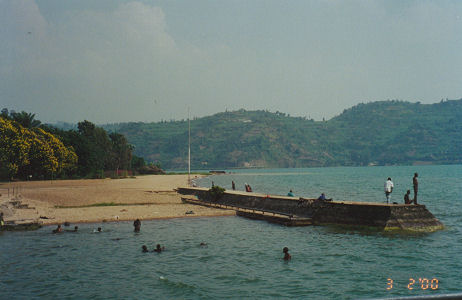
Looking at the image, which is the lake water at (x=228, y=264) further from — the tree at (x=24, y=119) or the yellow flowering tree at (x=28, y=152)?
the tree at (x=24, y=119)

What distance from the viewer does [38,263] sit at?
64.3ft

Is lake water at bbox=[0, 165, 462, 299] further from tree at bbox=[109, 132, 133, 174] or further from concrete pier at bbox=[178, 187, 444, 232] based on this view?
tree at bbox=[109, 132, 133, 174]

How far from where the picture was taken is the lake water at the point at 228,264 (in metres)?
15.5

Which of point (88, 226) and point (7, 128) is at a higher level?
point (7, 128)

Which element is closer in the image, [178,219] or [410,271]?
→ [410,271]

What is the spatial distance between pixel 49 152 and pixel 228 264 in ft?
206

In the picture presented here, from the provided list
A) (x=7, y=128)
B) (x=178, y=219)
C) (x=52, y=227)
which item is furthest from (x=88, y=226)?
(x=7, y=128)

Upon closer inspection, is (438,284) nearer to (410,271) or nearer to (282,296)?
(410,271)

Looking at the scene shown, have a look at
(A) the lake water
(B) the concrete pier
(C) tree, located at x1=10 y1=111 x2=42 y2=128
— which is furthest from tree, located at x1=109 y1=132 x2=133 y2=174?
(A) the lake water

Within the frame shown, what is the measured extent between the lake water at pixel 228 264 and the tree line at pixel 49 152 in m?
43.2

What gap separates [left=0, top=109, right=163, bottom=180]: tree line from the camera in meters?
65.9

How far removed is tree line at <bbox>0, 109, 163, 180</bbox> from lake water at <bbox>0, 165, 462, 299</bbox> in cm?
4324

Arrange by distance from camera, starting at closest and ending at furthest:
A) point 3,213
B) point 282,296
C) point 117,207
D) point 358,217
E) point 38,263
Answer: point 282,296, point 38,263, point 358,217, point 3,213, point 117,207

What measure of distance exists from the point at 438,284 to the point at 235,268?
8129mm
